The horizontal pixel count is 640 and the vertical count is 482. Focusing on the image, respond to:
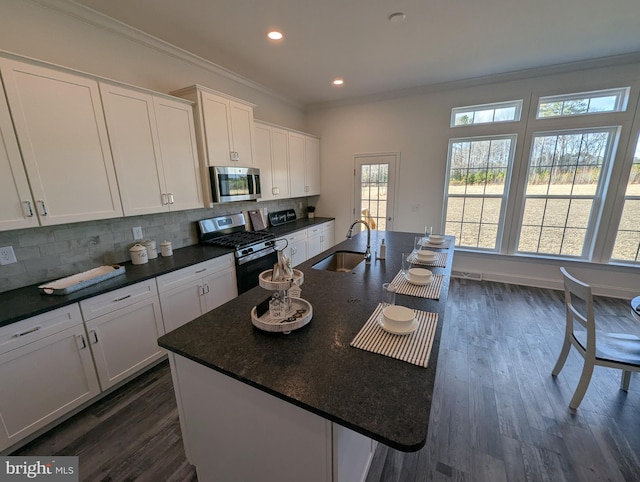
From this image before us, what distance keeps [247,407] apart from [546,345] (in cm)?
294

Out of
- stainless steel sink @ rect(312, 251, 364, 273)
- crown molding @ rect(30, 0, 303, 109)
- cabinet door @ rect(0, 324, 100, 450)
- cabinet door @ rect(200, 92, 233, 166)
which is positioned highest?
crown molding @ rect(30, 0, 303, 109)

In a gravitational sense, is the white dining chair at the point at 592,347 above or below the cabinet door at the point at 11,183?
below

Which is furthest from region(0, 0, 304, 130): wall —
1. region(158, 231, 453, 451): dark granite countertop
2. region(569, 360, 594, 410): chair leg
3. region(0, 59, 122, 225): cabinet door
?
region(569, 360, 594, 410): chair leg

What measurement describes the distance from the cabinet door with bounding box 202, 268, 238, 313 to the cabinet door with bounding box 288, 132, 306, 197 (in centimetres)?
206

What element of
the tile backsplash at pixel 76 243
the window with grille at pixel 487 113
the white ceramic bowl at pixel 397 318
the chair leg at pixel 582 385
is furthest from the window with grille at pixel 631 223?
the tile backsplash at pixel 76 243

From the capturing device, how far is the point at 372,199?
4.71m

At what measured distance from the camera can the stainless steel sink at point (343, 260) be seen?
2.51 m

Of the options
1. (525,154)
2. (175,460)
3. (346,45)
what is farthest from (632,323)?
(175,460)

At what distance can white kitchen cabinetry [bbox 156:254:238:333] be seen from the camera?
2209 mm

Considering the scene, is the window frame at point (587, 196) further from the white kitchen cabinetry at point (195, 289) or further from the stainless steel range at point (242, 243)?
the white kitchen cabinetry at point (195, 289)

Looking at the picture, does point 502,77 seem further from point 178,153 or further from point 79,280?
point 79,280

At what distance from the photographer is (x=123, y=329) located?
Answer: 1.93m

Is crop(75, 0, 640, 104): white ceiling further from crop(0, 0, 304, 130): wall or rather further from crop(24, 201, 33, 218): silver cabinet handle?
crop(24, 201, 33, 218): silver cabinet handle

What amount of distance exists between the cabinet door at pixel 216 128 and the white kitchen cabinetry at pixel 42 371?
184 centimetres
